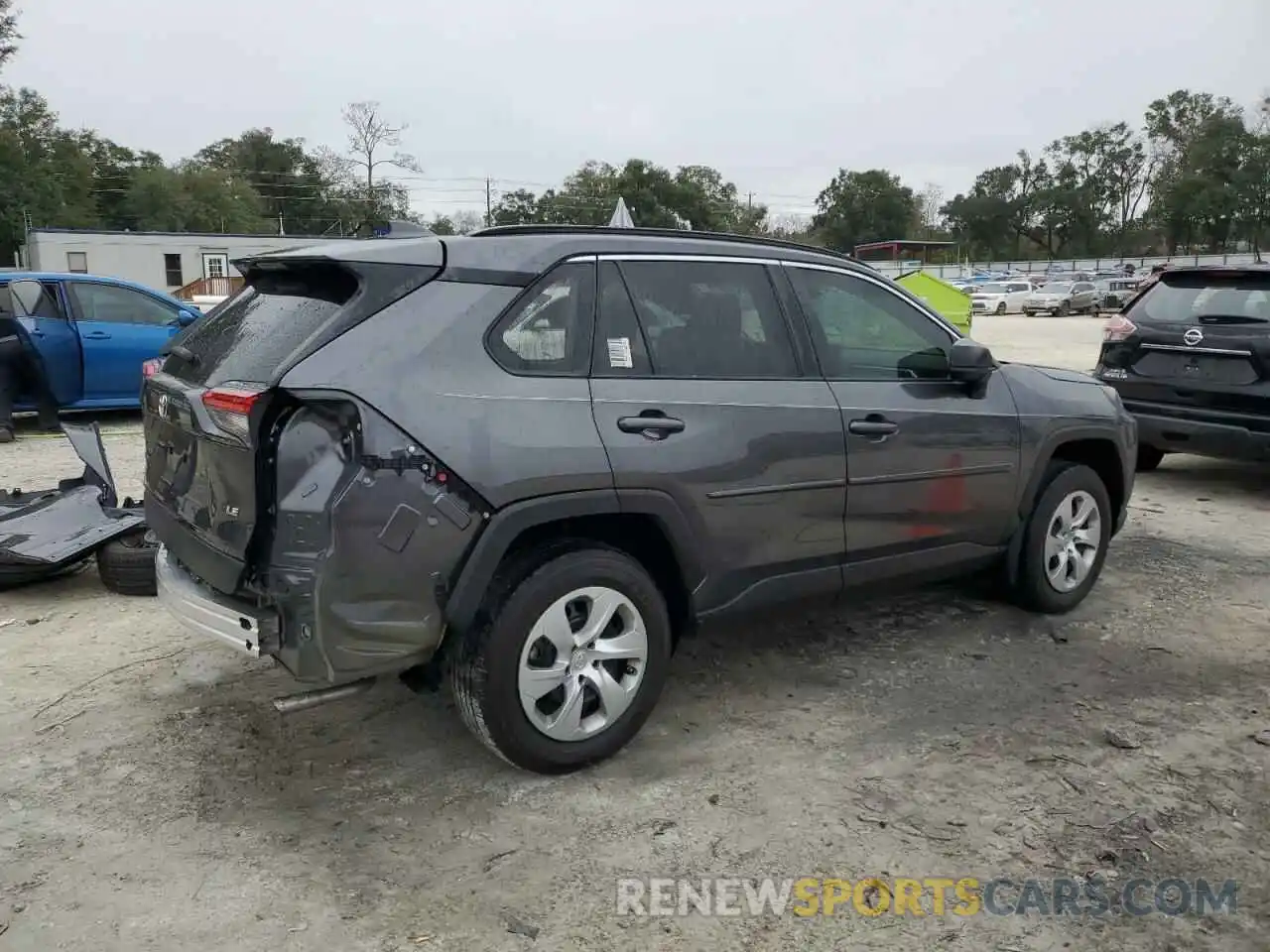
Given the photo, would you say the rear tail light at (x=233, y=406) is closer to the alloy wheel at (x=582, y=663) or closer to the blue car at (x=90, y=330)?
the alloy wheel at (x=582, y=663)

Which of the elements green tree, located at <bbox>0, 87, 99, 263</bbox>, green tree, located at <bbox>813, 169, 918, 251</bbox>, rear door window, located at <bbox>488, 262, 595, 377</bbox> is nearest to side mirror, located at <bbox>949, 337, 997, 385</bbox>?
rear door window, located at <bbox>488, 262, 595, 377</bbox>

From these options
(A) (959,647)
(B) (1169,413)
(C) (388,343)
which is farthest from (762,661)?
(B) (1169,413)

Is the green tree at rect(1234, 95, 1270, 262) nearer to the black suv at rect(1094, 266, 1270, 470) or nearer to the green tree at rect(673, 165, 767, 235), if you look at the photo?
the green tree at rect(673, 165, 767, 235)

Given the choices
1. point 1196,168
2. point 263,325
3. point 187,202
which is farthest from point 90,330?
point 1196,168

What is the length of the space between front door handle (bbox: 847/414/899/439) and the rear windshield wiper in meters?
4.54

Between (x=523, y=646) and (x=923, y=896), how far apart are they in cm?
135

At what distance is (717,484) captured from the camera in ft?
11.2

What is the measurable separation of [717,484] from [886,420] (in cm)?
90

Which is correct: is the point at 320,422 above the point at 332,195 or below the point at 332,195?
below

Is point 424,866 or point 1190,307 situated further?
point 1190,307

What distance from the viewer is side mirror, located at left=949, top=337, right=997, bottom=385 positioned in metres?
4.09

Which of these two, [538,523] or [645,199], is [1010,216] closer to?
[645,199]

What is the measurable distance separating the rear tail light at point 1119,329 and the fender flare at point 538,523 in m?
5.66

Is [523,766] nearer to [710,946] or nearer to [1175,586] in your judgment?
[710,946]
